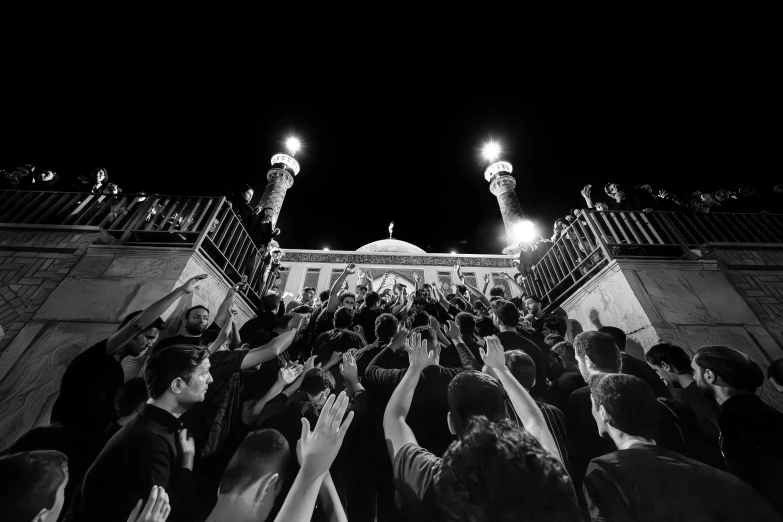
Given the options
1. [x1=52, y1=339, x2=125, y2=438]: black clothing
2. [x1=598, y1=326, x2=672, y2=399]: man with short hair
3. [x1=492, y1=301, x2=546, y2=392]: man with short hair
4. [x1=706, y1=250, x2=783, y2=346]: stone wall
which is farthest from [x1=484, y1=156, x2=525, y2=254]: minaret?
[x1=52, y1=339, x2=125, y2=438]: black clothing

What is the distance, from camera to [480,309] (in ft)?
15.2

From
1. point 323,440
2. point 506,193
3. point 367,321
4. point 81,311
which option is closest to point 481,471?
point 323,440

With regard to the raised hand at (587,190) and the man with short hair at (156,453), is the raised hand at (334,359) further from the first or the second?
the raised hand at (587,190)

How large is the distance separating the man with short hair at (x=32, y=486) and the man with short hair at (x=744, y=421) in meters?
3.61

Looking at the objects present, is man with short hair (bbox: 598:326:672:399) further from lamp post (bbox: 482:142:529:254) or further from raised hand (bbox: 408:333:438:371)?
lamp post (bbox: 482:142:529:254)

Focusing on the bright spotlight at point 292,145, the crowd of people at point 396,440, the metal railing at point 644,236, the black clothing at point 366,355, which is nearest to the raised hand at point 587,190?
the metal railing at point 644,236

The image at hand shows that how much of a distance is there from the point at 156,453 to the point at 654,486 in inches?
91.0

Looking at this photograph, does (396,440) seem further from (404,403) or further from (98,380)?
(98,380)

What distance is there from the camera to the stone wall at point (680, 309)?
3.24 metres

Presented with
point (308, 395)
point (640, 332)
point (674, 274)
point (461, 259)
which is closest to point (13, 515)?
point (308, 395)

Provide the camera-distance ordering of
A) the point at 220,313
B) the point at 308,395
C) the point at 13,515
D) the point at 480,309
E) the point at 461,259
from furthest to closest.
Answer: the point at 461,259 → the point at 480,309 → the point at 220,313 → the point at 308,395 → the point at 13,515

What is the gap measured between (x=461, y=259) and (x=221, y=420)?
11643 mm

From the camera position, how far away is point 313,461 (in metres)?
1.44

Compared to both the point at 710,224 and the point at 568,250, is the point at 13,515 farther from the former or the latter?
the point at 710,224
